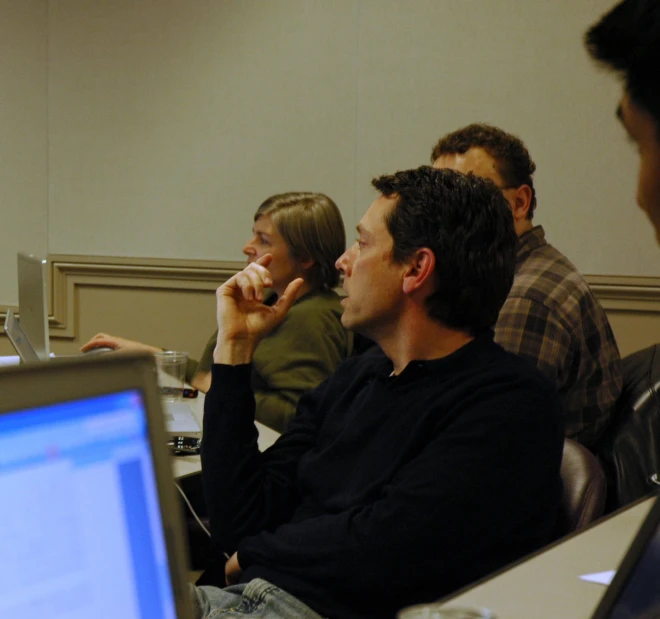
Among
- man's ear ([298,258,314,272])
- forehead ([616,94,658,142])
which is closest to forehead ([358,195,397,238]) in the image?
forehead ([616,94,658,142])

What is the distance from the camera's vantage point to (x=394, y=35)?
3.56 m

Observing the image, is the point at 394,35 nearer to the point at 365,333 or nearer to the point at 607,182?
the point at 607,182

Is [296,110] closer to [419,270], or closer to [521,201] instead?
[521,201]

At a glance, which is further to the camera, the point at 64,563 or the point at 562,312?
the point at 562,312

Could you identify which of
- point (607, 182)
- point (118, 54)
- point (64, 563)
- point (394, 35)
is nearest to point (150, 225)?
point (118, 54)

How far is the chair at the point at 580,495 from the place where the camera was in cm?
147

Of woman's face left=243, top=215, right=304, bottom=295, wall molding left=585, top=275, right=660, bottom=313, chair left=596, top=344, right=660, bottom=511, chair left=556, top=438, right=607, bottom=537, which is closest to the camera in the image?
chair left=556, top=438, right=607, bottom=537

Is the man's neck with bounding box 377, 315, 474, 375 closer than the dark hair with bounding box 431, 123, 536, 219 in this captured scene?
Yes

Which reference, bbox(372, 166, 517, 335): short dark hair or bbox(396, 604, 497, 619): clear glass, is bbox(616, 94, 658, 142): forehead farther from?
bbox(372, 166, 517, 335): short dark hair

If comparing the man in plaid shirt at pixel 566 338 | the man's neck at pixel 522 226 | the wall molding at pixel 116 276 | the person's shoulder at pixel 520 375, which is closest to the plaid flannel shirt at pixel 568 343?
the man in plaid shirt at pixel 566 338

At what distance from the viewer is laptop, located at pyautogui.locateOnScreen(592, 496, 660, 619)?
0.75 metres

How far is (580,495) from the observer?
1.48m

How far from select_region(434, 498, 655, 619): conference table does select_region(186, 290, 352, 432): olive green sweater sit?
1311 mm

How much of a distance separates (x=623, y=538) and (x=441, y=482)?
271 mm
